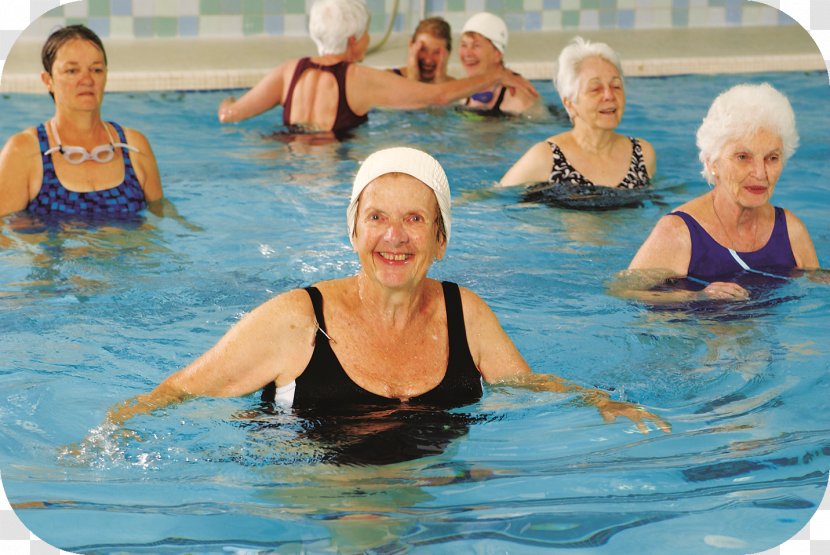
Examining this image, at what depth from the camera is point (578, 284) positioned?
588 centimetres

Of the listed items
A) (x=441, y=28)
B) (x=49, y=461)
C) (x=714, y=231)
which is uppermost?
(x=441, y=28)

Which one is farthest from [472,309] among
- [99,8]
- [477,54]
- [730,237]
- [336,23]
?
[99,8]

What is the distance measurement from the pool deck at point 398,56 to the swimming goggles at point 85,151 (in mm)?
4298

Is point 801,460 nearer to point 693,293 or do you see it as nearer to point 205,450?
point 693,293

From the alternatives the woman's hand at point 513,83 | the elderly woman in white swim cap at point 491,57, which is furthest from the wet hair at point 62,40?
the elderly woman in white swim cap at point 491,57

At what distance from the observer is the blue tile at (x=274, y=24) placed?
1242cm

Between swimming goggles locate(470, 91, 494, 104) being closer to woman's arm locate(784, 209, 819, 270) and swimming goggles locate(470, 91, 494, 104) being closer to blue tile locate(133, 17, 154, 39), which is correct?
blue tile locate(133, 17, 154, 39)

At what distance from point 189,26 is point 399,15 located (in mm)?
2186

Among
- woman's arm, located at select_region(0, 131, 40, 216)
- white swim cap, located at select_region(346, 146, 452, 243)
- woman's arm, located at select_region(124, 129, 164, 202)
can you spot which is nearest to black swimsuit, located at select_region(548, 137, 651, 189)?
woman's arm, located at select_region(124, 129, 164, 202)

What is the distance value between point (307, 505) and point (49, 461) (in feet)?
3.09

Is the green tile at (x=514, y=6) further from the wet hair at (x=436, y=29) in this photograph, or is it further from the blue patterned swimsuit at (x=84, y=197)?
the blue patterned swimsuit at (x=84, y=197)

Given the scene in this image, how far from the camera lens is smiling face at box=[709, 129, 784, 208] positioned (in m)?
5.14

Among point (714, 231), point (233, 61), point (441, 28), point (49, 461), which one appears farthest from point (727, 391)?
point (233, 61)

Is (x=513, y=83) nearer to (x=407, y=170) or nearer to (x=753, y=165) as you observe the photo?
(x=753, y=165)
